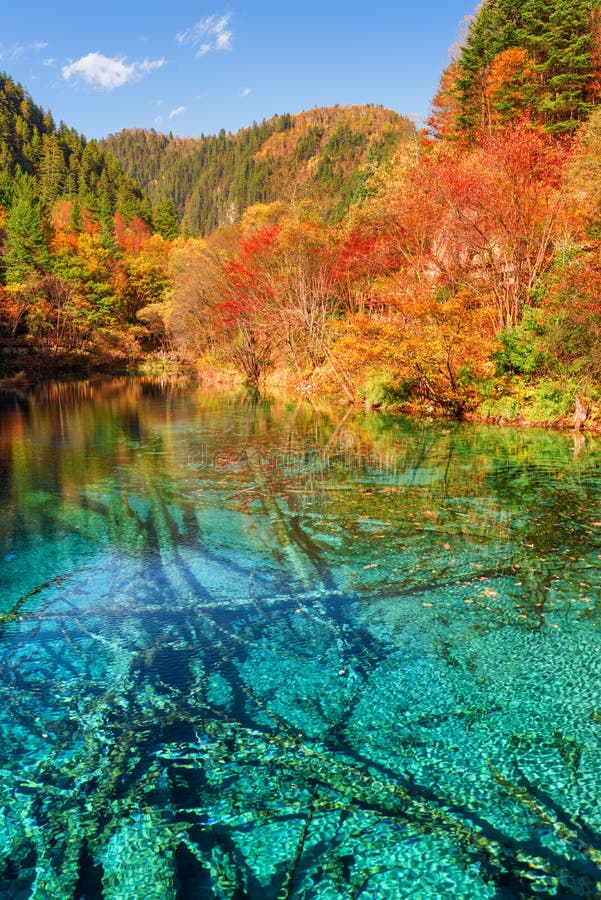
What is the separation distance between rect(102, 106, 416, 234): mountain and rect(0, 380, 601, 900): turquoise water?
5020 cm

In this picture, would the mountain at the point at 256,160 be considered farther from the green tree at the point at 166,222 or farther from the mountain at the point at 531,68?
the mountain at the point at 531,68

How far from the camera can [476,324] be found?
1852cm

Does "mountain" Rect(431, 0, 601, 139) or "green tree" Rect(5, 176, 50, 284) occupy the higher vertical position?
"mountain" Rect(431, 0, 601, 139)

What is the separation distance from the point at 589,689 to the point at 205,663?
117 inches

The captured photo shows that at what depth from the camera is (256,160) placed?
4712 inches

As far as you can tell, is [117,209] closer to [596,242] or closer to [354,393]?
[354,393]

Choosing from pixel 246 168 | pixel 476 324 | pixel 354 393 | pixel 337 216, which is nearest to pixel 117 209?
pixel 246 168

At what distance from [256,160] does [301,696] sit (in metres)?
131

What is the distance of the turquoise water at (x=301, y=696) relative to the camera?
292cm

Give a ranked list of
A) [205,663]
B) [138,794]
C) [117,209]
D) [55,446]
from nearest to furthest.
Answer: [138,794]
[205,663]
[55,446]
[117,209]

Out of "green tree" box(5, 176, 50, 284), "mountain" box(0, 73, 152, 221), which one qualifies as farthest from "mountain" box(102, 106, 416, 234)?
"green tree" box(5, 176, 50, 284)

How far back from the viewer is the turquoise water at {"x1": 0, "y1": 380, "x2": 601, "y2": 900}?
292cm

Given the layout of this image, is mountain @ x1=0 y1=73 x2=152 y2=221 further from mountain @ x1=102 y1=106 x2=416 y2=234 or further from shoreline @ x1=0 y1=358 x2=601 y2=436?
shoreline @ x1=0 y1=358 x2=601 y2=436

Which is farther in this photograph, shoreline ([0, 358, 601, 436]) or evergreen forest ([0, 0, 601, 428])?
evergreen forest ([0, 0, 601, 428])
